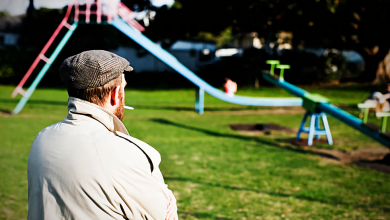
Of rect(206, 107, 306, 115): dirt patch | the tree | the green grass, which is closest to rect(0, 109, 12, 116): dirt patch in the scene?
the green grass

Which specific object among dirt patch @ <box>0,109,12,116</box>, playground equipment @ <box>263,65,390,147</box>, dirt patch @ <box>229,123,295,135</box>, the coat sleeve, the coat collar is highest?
the coat collar

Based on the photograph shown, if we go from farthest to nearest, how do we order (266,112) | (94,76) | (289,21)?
(289,21) < (266,112) < (94,76)

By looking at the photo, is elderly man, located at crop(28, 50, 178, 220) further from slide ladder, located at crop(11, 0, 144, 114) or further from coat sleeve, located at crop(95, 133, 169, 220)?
slide ladder, located at crop(11, 0, 144, 114)

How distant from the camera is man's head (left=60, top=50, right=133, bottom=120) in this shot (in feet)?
5.33

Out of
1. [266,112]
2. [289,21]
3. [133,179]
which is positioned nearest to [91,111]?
[133,179]

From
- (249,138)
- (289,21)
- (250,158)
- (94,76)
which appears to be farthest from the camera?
(289,21)

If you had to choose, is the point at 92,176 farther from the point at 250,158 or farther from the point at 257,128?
the point at 257,128

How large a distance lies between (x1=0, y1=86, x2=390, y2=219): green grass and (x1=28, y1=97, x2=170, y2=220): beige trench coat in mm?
3439

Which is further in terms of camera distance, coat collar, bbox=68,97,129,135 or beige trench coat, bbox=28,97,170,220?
coat collar, bbox=68,97,129,135

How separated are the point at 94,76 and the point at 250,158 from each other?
6666 mm

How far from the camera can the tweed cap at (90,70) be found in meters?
1.62

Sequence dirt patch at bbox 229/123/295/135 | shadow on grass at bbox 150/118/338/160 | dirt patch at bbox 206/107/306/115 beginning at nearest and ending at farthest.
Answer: shadow on grass at bbox 150/118/338/160 < dirt patch at bbox 229/123/295/135 < dirt patch at bbox 206/107/306/115

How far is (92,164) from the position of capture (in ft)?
5.02

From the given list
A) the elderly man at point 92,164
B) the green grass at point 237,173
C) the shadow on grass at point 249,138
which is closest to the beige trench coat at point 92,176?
the elderly man at point 92,164
